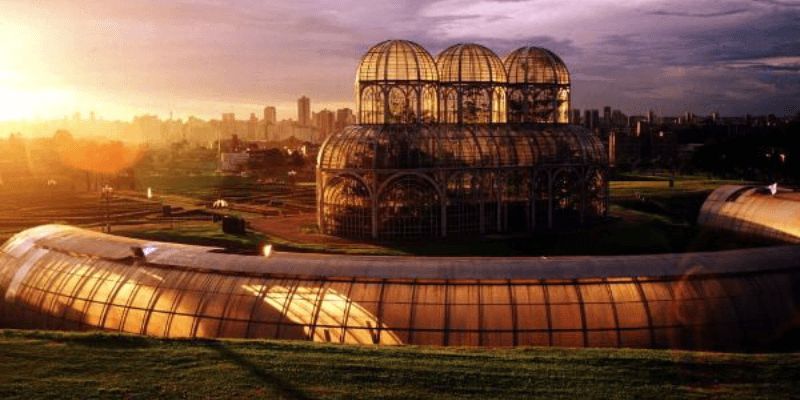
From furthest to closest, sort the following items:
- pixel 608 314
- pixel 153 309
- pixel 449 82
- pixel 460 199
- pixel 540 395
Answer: pixel 449 82 < pixel 460 199 < pixel 153 309 < pixel 608 314 < pixel 540 395

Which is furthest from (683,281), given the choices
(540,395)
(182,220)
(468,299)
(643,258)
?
(182,220)

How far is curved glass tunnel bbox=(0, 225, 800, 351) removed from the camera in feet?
95.3

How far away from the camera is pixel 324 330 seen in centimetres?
2945

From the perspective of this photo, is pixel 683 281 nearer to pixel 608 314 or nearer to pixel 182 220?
pixel 608 314

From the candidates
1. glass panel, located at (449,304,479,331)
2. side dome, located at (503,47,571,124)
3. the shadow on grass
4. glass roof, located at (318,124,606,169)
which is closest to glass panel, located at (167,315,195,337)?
the shadow on grass

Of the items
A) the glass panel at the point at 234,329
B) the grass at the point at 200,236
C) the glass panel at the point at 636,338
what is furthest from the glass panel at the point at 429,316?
the grass at the point at 200,236

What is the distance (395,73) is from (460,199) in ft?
43.7

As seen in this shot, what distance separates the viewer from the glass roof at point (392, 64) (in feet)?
218

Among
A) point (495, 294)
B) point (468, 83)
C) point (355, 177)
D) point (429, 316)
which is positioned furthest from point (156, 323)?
point (468, 83)

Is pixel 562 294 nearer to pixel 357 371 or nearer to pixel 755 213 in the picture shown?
pixel 357 371

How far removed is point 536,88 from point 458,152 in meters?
15.6

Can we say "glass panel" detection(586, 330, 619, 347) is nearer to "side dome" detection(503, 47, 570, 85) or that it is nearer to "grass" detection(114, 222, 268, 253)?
"grass" detection(114, 222, 268, 253)

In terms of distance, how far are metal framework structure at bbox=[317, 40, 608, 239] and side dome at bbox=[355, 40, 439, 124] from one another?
0.30 feet

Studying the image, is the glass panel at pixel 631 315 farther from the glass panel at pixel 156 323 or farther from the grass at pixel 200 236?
the grass at pixel 200 236
